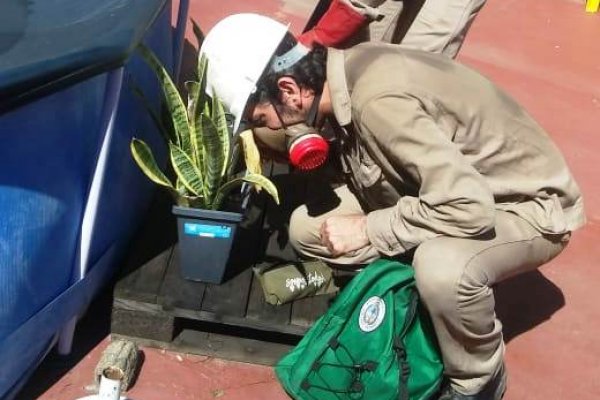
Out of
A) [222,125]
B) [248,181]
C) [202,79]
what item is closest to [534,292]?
[248,181]

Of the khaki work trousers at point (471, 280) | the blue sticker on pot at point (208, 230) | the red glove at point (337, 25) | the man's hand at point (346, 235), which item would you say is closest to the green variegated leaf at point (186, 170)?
the blue sticker on pot at point (208, 230)

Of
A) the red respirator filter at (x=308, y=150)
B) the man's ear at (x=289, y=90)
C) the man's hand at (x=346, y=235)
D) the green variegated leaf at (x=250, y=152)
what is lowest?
the man's hand at (x=346, y=235)

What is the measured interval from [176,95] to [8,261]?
29.3 inches

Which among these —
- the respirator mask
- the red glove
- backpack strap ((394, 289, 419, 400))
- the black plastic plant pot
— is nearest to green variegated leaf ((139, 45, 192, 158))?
the black plastic plant pot

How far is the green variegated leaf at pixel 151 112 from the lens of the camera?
9.58 feet

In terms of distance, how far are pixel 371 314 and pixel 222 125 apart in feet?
2.54

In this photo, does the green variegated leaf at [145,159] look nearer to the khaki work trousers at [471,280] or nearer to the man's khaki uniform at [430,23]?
the khaki work trousers at [471,280]

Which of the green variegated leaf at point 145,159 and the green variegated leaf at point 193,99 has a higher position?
the green variegated leaf at point 193,99

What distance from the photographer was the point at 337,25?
11.0 feet

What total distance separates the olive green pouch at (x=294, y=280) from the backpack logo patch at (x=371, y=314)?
12.9 inches

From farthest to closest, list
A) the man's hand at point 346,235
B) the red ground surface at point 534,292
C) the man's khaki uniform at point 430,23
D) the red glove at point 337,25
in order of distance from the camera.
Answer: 1. the man's khaki uniform at point 430,23
2. the red glove at point 337,25
3. the red ground surface at point 534,292
4. the man's hand at point 346,235

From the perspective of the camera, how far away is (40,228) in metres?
2.61

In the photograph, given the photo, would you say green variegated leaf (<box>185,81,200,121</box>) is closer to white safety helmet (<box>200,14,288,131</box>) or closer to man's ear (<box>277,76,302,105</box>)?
white safety helmet (<box>200,14,288,131</box>)

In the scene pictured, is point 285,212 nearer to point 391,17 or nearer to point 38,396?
point 391,17
